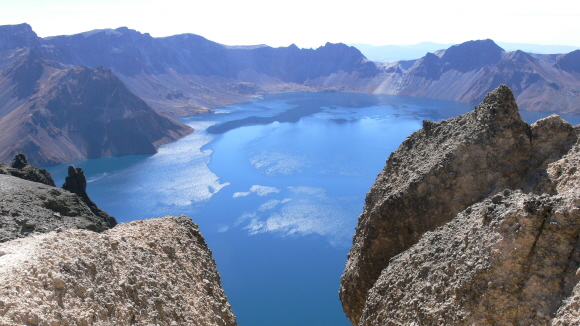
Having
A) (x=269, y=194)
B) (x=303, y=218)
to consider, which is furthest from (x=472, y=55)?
(x=303, y=218)

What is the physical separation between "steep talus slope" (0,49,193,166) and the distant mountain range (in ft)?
0.74

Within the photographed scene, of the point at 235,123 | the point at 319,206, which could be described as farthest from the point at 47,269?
the point at 235,123

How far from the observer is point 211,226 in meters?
47.0

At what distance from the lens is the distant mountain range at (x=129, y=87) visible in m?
89.5

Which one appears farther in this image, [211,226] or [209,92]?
[209,92]

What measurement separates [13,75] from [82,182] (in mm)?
102936

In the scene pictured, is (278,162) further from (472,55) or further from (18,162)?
(472,55)

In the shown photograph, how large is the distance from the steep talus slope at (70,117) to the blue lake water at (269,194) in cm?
564

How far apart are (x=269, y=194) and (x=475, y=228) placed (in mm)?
48017

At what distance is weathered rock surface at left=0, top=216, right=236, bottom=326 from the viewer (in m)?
7.26

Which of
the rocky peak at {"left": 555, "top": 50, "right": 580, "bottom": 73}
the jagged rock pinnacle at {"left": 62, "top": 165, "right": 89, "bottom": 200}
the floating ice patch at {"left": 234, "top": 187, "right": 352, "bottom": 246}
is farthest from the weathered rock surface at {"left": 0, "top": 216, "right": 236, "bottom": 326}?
the rocky peak at {"left": 555, "top": 50, "right": 580, "bottom": 73}

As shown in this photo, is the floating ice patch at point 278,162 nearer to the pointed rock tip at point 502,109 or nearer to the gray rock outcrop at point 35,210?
the gray rock outcrop at point 35,210

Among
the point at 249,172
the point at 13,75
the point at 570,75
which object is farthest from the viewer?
the point at 570,75

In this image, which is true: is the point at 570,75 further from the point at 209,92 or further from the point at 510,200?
the point at 510,200
